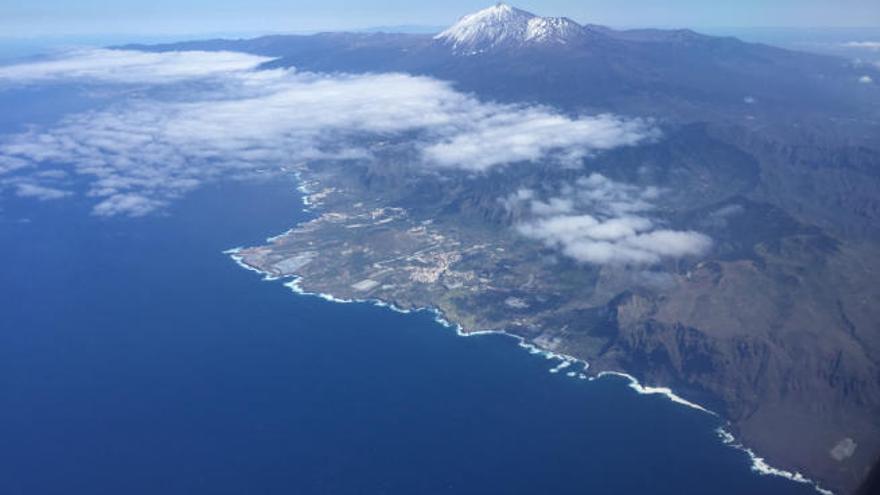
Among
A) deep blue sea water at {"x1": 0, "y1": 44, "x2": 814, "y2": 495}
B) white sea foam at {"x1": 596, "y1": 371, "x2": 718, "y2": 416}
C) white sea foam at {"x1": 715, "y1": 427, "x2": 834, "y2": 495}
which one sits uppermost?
deep blue sea water at {"x1": 0, "y1": 44, "x2": 814, "y2": 495}

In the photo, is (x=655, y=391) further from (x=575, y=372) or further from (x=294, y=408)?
(x=294, y=408)

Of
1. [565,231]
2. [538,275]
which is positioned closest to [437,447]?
[538,275]

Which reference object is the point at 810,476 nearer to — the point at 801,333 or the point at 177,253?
the point at 801,333

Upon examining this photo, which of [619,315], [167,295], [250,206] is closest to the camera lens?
[619,315]

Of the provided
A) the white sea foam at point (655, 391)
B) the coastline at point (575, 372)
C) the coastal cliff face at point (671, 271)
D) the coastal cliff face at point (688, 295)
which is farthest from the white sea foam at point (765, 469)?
the white sea foam at point (655, 391)

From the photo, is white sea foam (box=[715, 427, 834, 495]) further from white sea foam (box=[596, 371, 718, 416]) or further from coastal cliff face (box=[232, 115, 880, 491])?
white sea foam (box=[596, 371, 718, 416])

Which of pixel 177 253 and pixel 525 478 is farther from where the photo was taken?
pixel 177 253

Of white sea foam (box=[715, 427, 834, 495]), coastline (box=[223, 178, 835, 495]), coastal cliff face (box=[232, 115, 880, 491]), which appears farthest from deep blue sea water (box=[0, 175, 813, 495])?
coastal cliff face (box=[232, 115, 880, 491])

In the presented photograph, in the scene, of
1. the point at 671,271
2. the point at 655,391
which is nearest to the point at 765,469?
the point at 655,391
